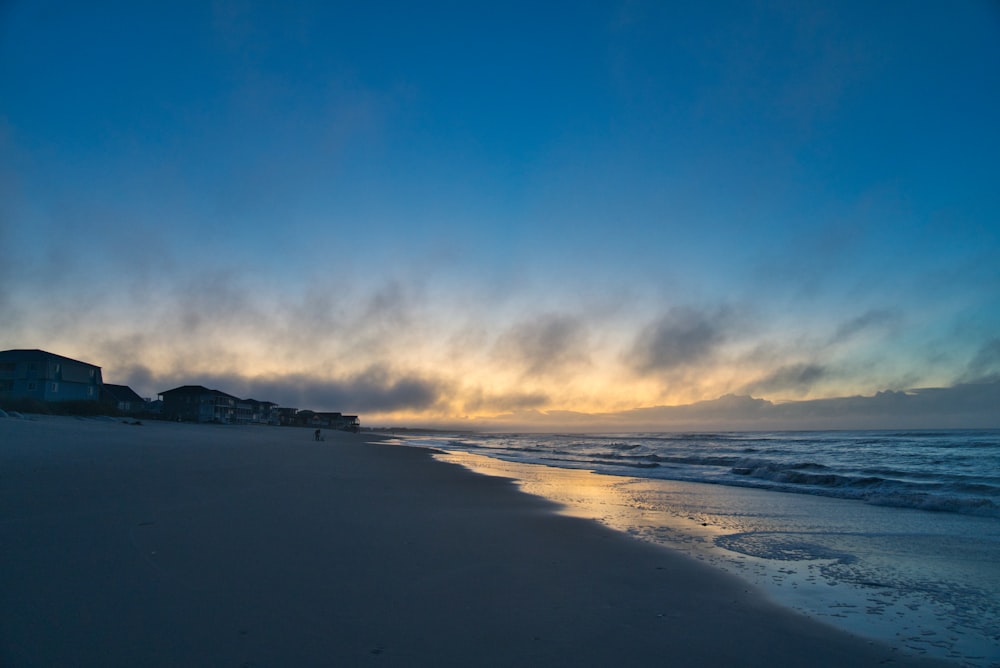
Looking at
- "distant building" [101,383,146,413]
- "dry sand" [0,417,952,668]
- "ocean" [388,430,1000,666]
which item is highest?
"distant building" [101,383,146,413]

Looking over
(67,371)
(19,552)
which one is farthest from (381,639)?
(67,371)

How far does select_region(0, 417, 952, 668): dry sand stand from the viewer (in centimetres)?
369

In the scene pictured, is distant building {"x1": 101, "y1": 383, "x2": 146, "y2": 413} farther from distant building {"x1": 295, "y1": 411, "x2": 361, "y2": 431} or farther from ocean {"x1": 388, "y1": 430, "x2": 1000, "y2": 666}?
ocean {"x1": 388, "y1": 430, "x2": 1000, "y2": 666}

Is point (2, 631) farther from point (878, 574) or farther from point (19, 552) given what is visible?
point (878, 574)

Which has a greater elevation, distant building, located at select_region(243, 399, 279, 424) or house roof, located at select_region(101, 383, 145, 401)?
house roof, located at select_region(101, 383, 145, 401)

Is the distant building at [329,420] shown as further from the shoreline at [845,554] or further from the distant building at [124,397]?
the shoreline at [845,554]

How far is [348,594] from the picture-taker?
190 inches

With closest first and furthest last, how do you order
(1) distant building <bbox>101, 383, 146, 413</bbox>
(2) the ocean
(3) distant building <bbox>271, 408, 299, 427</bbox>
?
(2) the ocean → (1) distant building <bbox>101, 383, 146, 413</bbox> → (3) distant building <bbox>271, 408, 299, 427</bbox>

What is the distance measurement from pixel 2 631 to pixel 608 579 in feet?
18.0

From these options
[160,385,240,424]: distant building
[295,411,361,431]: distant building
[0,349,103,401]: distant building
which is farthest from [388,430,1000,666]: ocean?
[295,411,361,431]: distant building

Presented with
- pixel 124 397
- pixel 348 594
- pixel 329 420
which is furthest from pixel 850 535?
pixel 329 420

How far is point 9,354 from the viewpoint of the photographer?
4816 centimetres

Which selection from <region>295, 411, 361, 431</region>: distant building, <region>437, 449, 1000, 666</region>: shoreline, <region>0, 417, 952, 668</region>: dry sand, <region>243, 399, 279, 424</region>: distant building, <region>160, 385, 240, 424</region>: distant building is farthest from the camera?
<region>295, 411, 361, 431</region>: distant building

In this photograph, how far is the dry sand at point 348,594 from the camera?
3.69 m
